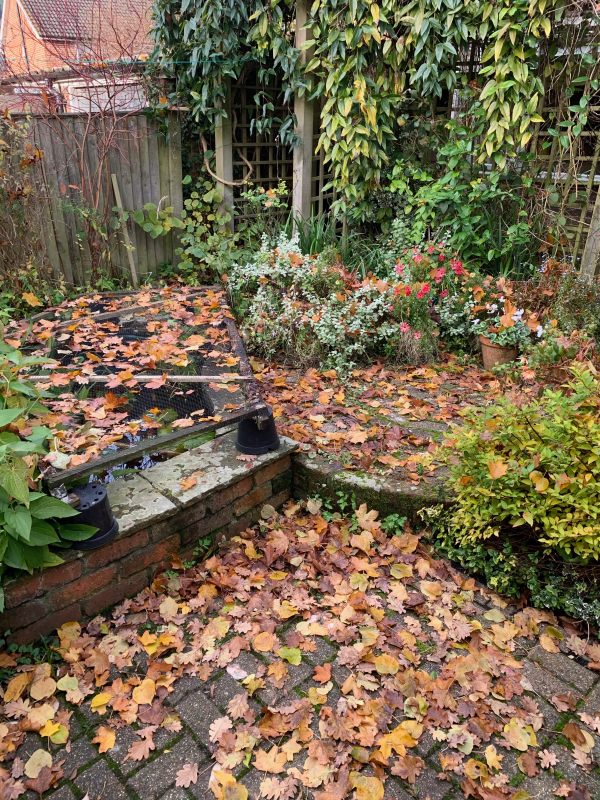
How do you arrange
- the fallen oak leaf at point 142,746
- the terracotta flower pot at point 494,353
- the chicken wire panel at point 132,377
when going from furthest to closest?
the terracotta flower pot at point 494,353
the chicken wire panel at point 132,377
the fallen oak leaf at point 142,746

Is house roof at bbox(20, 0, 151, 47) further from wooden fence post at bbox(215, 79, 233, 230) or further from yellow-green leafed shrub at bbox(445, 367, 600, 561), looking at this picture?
yellow-green leafed shrub at bbox(445, 367, 600, 561)

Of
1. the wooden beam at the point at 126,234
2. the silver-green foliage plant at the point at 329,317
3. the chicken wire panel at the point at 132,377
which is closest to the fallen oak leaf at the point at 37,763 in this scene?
the chicken wire panel at the point at 132,377

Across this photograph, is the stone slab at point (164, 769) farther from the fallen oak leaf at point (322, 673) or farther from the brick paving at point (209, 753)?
the fallen oak leaf at point (322, 673)

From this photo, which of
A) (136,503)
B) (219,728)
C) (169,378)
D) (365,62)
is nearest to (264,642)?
(219,728)

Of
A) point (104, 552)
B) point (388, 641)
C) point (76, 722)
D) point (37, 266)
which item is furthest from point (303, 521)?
point (37, 266)

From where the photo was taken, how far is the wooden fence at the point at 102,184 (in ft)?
15.9

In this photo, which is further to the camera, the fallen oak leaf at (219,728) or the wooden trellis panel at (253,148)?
the wooden trellis panel at (253,148)

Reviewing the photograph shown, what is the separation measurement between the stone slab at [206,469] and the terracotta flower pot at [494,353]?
1.84m

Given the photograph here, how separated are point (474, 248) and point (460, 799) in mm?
3922

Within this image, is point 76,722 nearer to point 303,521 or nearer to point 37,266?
point 303,521

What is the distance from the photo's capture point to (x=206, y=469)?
2557mm

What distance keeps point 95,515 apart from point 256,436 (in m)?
0.88

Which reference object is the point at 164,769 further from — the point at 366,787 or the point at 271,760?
the point at 366,787

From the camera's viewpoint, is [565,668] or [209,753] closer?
[209,753]
